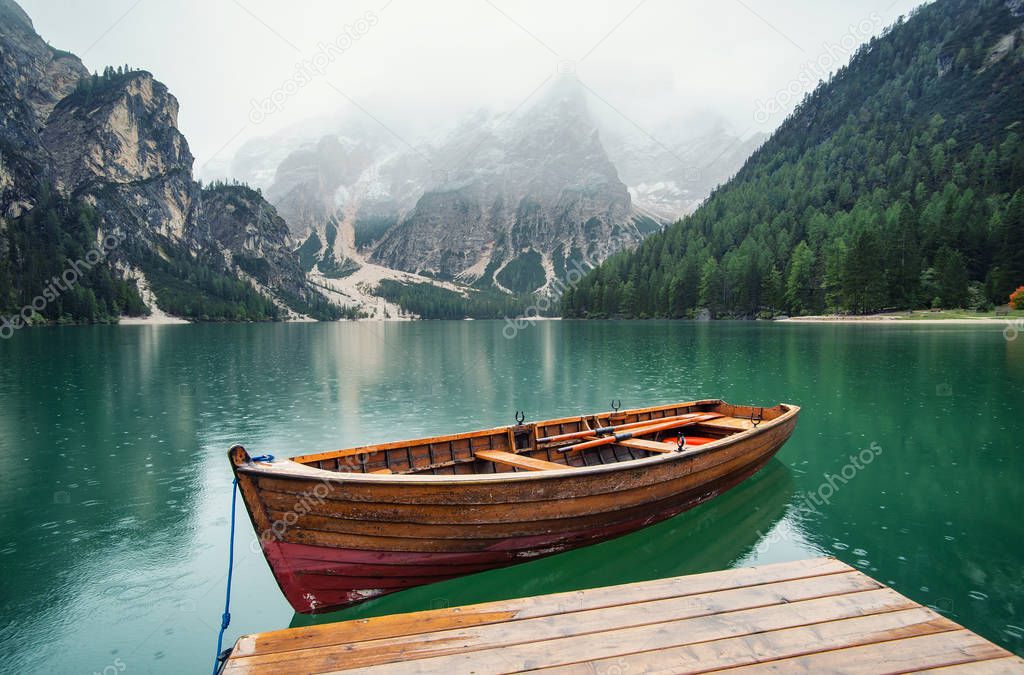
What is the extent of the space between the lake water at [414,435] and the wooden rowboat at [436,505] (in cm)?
75

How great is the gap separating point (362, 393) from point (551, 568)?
27.3 m

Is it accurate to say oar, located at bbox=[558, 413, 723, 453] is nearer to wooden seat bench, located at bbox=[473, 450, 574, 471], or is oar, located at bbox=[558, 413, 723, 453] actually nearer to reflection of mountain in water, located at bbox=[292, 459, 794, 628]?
wooden seat bench, located at bbox=[473, 450, 574, 471]

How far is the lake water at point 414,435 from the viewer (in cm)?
977

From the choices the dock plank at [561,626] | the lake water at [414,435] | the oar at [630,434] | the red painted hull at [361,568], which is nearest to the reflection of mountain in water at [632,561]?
the lake water at [414,435]

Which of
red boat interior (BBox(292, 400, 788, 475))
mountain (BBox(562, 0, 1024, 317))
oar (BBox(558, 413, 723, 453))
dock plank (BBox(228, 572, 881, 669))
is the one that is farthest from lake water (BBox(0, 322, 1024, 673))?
mountain (BBox(562, 0, 1024, 317))

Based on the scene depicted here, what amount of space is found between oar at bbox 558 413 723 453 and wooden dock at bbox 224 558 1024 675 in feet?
25.6

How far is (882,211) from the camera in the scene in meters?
127

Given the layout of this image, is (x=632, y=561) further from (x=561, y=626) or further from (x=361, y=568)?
(x=561, y=626)

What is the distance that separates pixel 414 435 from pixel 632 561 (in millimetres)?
14345

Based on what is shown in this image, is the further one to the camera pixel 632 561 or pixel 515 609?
pixel 632 561

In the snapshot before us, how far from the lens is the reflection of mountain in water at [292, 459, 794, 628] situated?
9867 mm

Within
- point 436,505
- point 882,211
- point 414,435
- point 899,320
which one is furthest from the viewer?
point 882,211

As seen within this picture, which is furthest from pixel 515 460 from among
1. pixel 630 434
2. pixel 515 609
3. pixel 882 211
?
pixel 882 211

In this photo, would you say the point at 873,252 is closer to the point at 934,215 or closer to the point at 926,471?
the point at 934,215
